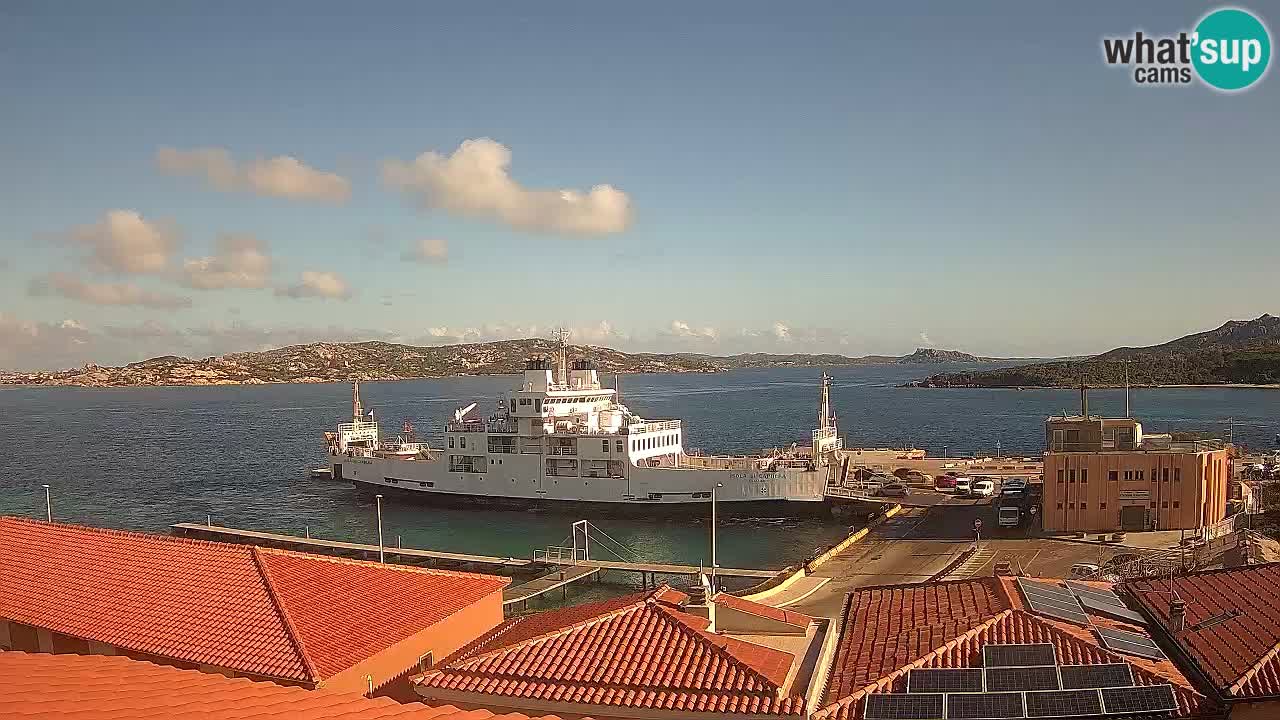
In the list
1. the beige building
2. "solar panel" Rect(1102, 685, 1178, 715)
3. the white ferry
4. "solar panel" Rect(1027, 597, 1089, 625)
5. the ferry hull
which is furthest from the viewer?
the white ferry

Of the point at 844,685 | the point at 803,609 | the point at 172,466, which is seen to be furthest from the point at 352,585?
the point at 172,466

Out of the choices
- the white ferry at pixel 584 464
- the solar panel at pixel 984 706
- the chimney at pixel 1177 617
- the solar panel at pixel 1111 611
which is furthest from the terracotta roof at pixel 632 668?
the white ferry at pixel 584 464

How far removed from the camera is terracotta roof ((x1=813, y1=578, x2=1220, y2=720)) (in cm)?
980

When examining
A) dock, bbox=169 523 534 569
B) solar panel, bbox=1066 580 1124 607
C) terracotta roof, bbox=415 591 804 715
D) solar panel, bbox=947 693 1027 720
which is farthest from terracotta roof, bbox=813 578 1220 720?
dock, bbox=169 523 534 569

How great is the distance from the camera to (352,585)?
13.3m

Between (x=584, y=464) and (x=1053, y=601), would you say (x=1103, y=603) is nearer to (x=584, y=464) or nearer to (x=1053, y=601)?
(x=1053, y=601)

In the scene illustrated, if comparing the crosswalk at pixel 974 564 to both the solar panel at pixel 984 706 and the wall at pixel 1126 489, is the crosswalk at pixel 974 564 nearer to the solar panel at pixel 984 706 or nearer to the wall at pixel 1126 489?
the wall at pixel 1126 489

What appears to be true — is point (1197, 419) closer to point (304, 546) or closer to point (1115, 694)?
point (304, 546)

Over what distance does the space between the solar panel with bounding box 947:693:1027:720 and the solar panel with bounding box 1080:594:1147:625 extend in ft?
11.8

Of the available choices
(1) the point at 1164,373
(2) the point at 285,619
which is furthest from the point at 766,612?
(1) the point at 1164,373

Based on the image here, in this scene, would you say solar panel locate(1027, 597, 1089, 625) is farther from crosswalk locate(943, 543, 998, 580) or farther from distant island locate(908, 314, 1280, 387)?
distant island locate(908, 314, 1280, 387)

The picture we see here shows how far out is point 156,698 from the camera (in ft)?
22.9

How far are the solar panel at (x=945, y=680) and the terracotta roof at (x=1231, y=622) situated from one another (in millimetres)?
2461

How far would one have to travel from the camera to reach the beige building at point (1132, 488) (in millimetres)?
29766
